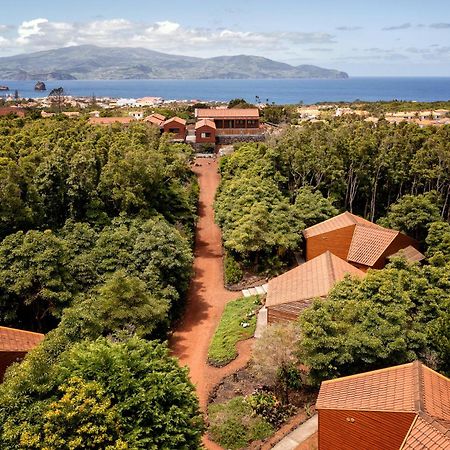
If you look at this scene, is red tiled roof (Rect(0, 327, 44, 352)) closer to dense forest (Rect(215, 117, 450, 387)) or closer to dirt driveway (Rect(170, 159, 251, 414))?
dirt driveway (Rect(170, 159, 251, 414))

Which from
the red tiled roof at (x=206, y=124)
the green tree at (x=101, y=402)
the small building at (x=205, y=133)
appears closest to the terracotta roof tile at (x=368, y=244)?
the green tree at (x=101, y=402)

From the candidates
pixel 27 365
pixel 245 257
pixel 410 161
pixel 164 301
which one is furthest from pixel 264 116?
pixel 27 365

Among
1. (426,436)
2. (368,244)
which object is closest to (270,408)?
(426,436)

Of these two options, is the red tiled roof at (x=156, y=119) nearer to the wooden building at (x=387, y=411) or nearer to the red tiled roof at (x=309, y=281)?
the red tiled roof at (x=309, y=281)

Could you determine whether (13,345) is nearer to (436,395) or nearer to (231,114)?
(436,395)

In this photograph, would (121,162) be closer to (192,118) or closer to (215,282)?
(215,282)

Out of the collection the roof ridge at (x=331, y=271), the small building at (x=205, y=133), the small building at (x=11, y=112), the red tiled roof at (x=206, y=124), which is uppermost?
the small building at (x=11, y=112)
